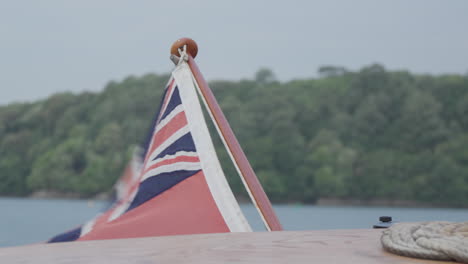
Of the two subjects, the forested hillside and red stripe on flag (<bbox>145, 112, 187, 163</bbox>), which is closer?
red stripe on flag (<bbox>145, 112, 187, 163</bbox>)

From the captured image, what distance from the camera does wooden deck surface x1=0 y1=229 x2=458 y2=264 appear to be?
1256 mm

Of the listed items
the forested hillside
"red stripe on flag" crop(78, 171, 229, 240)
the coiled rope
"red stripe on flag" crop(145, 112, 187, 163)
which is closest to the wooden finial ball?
"red stripe on flag" crop(145, 112, 187, 163)

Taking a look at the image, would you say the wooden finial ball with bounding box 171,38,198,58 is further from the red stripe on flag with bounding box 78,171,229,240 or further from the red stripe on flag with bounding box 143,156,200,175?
the red stripe on flag with bounding box 78,171,229,240

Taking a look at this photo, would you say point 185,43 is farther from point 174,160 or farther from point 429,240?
point 429,240

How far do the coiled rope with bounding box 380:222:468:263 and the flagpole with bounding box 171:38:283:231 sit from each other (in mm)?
1984

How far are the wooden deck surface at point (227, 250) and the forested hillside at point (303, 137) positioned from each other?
1851 inches

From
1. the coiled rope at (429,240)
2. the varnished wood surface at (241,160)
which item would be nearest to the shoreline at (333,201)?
the varnished wood surface at (241,160)

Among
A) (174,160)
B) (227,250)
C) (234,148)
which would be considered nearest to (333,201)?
(174,160)

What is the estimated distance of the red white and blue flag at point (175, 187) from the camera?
3.48m

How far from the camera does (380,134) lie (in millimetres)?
53656

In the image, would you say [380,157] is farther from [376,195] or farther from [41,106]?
[41,106]

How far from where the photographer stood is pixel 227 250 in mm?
1384

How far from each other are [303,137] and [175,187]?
5199cm

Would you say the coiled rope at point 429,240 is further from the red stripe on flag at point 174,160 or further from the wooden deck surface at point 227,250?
the red stripe on flag at point 174,160
